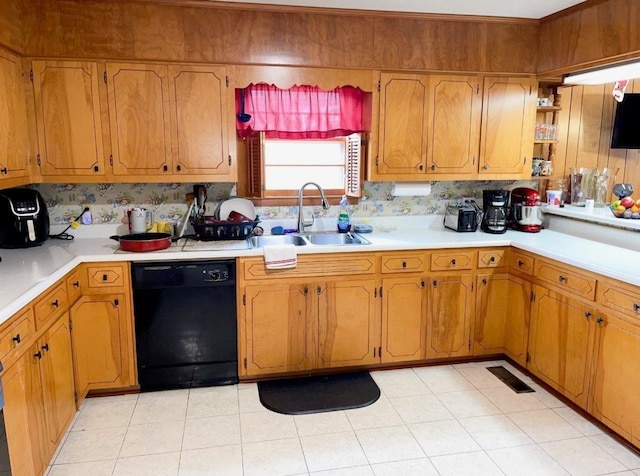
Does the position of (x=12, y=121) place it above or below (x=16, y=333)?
above

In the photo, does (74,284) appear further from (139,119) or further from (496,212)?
(496,212)

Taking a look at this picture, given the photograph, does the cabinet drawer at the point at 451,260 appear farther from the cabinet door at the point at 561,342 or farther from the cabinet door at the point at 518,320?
the cabinet door at the point at 561,342

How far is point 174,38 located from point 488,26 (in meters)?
2.11

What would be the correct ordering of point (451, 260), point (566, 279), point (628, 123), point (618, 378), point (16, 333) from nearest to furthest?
point (16, 333) → point (618, 378) → point (566, 279) → point (451, 260) → point (628, 123)

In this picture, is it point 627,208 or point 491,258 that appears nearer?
point 627,208

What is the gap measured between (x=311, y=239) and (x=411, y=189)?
841 mm

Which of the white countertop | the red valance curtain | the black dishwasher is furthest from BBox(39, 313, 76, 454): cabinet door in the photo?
the red valance curtain

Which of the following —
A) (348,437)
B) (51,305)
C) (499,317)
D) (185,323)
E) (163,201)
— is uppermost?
(163,201)

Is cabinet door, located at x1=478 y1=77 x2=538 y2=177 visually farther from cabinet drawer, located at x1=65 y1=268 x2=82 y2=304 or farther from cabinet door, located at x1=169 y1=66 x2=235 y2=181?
cabinet drawer, located at x1=65 y1=268 x2=82 y2=304

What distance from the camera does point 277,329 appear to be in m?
3.14

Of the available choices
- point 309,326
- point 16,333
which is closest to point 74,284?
point 16,333

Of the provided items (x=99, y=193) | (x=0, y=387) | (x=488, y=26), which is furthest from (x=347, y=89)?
(x=0, y=387)

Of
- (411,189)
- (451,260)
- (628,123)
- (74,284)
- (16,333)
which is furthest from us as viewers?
(628,123)

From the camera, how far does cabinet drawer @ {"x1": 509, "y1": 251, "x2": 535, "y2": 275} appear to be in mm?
3178
